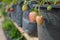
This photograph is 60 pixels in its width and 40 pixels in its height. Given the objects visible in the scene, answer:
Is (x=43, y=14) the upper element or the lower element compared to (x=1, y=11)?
upper

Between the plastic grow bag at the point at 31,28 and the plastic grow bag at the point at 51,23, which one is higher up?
the plastic grow bag at the point at 51,23

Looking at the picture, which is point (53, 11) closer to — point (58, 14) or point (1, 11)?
point (58, 14)

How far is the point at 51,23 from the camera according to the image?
2.22 ft

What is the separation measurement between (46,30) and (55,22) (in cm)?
6

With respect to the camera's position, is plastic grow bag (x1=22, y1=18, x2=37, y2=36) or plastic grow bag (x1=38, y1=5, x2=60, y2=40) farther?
plastic grow bag (x1=22, y1=18, x2=37, y2=36)

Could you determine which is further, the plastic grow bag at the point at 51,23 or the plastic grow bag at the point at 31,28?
the plastic grow bag at the point at 31,28

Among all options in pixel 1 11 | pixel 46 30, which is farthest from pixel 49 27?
pixel 1 11

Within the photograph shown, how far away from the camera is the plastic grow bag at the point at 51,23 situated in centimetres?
65

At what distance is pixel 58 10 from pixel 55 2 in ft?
0.10

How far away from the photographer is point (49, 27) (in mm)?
685

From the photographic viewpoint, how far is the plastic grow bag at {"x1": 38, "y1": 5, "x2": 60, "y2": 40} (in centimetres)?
65

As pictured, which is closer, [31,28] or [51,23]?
[51,23]

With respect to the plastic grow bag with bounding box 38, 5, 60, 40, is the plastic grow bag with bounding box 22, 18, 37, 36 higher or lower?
lower

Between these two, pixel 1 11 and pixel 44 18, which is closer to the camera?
pixel 44 18
